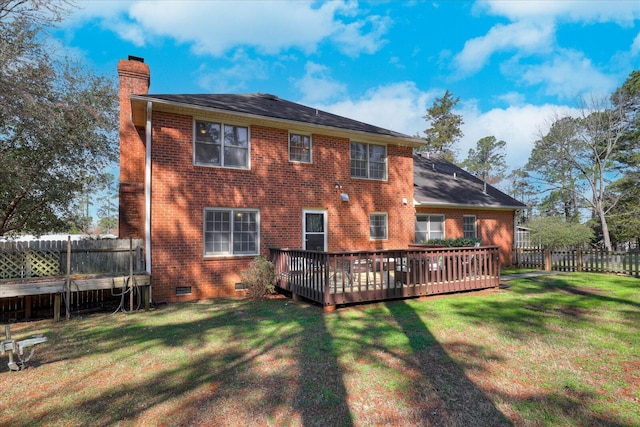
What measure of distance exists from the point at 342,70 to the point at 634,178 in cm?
2519

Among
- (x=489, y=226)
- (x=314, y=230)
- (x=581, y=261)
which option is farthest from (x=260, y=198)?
(x=581, y=261)

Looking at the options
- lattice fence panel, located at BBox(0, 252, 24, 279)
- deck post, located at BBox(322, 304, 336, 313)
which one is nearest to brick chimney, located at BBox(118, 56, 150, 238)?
lattice fence panel, located at BBox(0, 252, 24, 279)

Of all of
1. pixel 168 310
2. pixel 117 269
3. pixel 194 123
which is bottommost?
pixel 168 310

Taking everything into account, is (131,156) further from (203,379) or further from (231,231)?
(203,379)

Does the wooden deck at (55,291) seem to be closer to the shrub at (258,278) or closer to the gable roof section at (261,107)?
the shrub at (258,278)

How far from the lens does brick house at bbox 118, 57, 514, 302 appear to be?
9211mm

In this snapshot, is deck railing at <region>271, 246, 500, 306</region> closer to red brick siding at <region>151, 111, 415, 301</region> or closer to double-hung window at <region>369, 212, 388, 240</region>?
red brick siding at <region>151, 111, 415, 301</region>

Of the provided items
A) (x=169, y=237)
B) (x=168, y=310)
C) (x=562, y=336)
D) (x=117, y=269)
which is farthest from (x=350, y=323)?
(x=117, y=269)

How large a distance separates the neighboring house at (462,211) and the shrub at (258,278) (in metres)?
7.64

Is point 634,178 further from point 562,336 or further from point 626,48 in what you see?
point 562,336

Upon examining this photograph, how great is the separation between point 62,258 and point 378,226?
9.80 meters

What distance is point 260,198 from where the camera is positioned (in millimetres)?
10430

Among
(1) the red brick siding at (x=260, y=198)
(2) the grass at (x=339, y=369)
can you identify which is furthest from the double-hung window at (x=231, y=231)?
(2) the grass at (x=339, y=369)

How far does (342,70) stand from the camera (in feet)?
76.1
